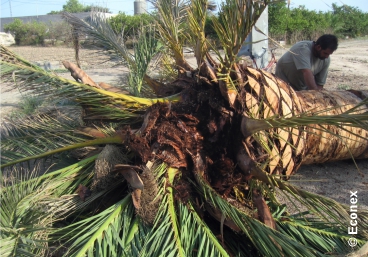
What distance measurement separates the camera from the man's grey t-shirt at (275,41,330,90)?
211 inches

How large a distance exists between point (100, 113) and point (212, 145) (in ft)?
3.28

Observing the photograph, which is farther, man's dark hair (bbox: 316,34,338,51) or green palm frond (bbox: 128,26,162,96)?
man's dark hair (bbox: 316,34,338,51)

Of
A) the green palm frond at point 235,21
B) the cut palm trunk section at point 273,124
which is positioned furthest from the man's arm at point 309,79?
the green palm frond at point 235,21

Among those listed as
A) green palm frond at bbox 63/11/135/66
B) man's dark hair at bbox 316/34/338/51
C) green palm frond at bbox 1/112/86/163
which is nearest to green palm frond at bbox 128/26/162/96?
green palm frond at bbox 63/11/135/66

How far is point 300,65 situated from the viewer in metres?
5.31

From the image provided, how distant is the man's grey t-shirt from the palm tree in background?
219 centimetres

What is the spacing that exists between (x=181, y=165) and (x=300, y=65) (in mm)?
3302

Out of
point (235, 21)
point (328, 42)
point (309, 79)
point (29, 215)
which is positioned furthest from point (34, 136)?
point (328, 42)

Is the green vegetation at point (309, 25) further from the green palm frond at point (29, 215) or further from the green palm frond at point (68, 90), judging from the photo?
the green palm frond at point (29, 215)

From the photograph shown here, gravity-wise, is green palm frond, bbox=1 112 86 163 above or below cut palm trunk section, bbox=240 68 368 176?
below

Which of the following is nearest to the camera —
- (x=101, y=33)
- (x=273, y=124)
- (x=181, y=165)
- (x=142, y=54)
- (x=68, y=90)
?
(x=273, y=124)

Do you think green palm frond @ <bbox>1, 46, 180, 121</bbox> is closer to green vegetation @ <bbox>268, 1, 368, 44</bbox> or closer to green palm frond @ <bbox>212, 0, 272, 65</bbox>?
green palm frond @ <bbox>212, 0, 272, 65</bbox>

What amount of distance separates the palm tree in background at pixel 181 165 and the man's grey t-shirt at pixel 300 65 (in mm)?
2187

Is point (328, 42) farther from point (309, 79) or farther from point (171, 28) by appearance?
point (171, 28)
